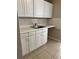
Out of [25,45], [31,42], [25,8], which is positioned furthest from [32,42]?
[25,8]

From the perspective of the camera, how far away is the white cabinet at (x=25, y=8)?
11.9ft

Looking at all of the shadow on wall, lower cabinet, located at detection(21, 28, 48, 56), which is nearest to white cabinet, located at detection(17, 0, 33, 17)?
lower cabinet, located at detection(21, 28, 48, 56)

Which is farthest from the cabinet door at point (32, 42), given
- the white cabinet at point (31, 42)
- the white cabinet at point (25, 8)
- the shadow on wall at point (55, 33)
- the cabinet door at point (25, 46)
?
the shadow on wall at point (55, 33)

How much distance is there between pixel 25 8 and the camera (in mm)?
3922

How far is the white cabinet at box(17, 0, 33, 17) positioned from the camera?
3637 millimetres

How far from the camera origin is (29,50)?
383 cm

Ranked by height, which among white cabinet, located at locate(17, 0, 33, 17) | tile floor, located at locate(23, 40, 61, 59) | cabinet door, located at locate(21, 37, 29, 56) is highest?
white cabinet, located at locate(17, 0, 33, 17)

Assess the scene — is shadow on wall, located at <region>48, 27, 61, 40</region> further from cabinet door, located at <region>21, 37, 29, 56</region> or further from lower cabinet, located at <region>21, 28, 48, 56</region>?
cabinet door, located at <region>21, 37, 29, 56</region>

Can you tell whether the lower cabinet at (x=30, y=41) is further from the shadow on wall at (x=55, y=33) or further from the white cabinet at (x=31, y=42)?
the shadow on wall at (x=55, y=33)

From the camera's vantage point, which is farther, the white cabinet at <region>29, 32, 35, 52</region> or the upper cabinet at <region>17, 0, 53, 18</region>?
the white cabinet at <region>29, 32, 35, 52</region>

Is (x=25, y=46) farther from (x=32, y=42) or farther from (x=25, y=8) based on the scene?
(x=25, y=8)
